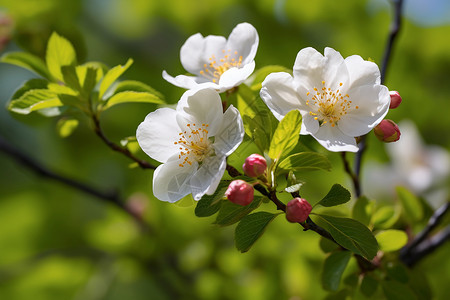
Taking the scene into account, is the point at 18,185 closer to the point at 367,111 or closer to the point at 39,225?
the point at 39,225

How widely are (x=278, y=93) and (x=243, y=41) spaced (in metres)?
0.27

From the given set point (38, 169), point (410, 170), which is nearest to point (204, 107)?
point (38, 169)

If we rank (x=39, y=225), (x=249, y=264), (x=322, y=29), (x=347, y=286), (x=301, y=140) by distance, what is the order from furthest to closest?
(x=39, y=225) → (x=322, y=29) → (x=249, y=264) → (x=347, y=286) → (x=301, y=140)

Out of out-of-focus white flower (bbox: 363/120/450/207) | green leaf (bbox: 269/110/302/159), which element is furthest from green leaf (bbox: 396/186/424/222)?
out-of-focus white flower (bbox: 363/120/450/207)

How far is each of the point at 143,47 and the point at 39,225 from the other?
1456 millimetres

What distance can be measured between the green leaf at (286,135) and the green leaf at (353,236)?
0.16 metres

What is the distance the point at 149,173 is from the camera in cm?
249

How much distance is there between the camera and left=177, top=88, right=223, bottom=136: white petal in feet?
2.98

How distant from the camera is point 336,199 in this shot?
0.87m

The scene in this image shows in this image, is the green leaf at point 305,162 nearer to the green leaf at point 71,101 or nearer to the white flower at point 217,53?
the white flower at point 217,53

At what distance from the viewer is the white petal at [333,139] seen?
0.87m

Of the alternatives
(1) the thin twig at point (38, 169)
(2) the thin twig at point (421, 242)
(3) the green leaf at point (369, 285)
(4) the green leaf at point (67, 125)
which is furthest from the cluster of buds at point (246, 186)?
(1) the thin twig at point (38, 169)

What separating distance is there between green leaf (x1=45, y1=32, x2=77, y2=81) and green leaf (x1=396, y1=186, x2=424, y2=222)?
36.4 inches

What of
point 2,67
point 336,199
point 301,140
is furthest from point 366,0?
point 2,67
